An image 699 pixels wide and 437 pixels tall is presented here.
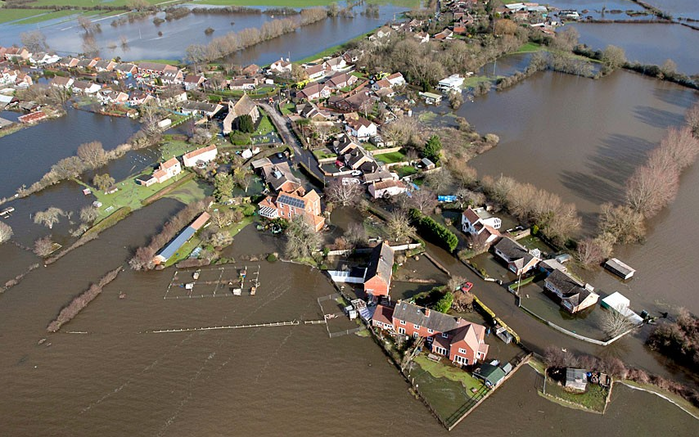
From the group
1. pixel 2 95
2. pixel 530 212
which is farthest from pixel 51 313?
pixel 2 95

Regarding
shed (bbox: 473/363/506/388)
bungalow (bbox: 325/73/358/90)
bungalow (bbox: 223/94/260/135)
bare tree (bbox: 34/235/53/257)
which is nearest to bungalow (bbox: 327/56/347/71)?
bungalow (bbox: 325/73/358/90)

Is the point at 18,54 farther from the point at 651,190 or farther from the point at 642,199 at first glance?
the point at 651,190

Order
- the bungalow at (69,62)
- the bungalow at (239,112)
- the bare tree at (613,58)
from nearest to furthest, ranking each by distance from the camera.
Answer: the bungalow at (239,112), the bare tree at (613,58), the bungalow at (69,62)

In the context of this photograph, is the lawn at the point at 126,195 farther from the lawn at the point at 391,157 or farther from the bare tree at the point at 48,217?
the lawn at the point at 391,157

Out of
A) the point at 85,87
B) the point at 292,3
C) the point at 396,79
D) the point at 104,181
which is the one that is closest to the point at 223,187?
the point at 104,181

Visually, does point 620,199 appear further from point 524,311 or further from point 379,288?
point 379,288

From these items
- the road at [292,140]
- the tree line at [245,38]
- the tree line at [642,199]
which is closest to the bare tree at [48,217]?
the road at [292,140]
